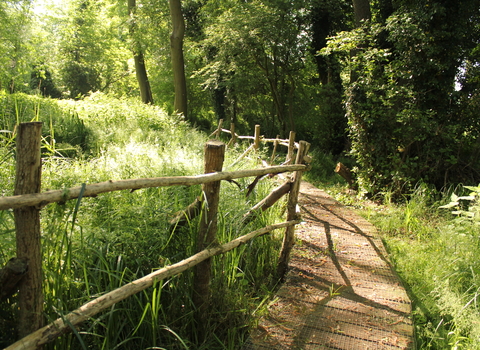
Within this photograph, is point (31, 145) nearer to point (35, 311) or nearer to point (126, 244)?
point (35, 311)

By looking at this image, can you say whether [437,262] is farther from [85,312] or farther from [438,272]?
[85,312]

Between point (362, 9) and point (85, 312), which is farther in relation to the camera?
point (362, 9)

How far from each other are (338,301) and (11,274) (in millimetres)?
2513

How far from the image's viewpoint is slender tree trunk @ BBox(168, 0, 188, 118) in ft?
44.8

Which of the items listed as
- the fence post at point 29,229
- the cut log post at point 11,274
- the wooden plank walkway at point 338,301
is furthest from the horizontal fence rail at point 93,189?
the wooden plank walkway at point 338,301

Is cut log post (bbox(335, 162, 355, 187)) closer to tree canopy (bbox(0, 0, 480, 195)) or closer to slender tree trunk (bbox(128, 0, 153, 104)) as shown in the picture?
tree canopy (bbox(0, 0, 480, 195))

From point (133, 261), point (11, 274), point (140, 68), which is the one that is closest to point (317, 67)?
point (140, 68)

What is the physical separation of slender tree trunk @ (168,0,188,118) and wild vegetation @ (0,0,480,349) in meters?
0.06

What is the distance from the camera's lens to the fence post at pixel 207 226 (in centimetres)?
243

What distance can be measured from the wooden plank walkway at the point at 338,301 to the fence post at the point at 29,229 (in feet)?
4.58

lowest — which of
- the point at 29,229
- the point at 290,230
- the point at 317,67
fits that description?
the point at 290,230

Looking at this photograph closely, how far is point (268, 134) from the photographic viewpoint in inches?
630

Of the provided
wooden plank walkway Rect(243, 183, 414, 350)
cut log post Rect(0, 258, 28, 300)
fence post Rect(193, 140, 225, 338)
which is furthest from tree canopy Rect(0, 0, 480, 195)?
cut log post Rect(0, 258, 28, 300)

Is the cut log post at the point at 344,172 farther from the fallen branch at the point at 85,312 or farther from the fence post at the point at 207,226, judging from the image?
the fallen branch at the point at 85,312
